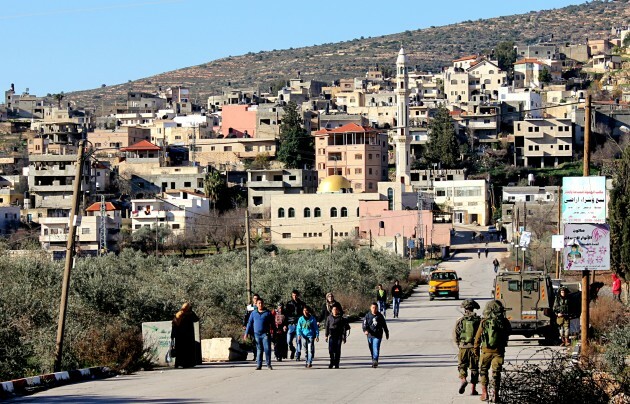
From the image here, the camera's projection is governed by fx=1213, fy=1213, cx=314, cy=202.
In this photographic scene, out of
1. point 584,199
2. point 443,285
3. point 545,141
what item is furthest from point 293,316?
point 545,141

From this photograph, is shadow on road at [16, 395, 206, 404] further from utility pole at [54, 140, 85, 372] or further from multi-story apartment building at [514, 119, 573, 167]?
multi-story apartment building at [514, 119, 573, 167]

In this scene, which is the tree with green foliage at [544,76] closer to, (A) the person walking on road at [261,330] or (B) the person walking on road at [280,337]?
(B) the person walking on road at [280,337]

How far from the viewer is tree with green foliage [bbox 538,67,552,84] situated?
17025 cm

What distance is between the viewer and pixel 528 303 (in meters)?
28.0

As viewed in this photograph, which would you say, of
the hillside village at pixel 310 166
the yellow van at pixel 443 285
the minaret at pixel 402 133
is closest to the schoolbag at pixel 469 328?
the yellow van at pixel 443 285

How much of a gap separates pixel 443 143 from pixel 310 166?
46.4ft

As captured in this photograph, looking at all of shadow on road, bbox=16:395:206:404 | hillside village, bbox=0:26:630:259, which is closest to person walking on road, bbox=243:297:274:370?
shadow on road, bbox=16:395:206:404

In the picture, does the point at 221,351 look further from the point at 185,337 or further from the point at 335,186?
the point at 335,186

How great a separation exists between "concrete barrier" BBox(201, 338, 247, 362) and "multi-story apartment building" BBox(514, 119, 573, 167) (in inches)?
3929

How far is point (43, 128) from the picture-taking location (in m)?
134

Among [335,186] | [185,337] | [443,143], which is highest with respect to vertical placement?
[443,143]

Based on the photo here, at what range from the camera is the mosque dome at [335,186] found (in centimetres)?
10112

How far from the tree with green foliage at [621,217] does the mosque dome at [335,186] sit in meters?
55.0

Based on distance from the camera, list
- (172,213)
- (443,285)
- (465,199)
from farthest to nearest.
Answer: (465,199) → (172,213) → (443,285)
